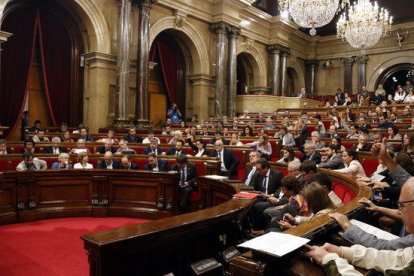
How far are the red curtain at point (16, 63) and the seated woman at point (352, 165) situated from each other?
8.47 metres

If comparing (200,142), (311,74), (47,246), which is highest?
(311,74)

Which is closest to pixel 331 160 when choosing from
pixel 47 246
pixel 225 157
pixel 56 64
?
pixel 225 157

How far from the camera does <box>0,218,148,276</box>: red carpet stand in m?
3.17

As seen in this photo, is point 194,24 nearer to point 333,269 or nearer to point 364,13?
point 364,13

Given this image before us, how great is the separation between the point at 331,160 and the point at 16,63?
8471 millimetres

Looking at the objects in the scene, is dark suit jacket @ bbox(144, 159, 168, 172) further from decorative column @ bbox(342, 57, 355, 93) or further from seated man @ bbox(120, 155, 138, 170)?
decorative column @ bbox(342, 57, 355, 93)

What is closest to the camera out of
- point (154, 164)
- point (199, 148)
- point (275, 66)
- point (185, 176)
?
point (185, 176)

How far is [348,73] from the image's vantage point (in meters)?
18.8

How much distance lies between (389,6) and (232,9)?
8618 millimetres

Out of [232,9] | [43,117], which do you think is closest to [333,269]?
[43,117]

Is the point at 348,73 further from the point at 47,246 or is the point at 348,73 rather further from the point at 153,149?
the point at 47,246

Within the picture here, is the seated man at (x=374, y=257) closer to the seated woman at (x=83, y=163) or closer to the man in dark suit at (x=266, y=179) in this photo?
the man in dark suit at (x=266, y=179)

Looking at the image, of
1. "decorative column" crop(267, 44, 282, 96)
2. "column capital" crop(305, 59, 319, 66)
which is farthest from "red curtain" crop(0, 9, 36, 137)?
"column capital" crop(305, 59, 319, 66)

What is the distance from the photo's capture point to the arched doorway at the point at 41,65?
31.5 ft
